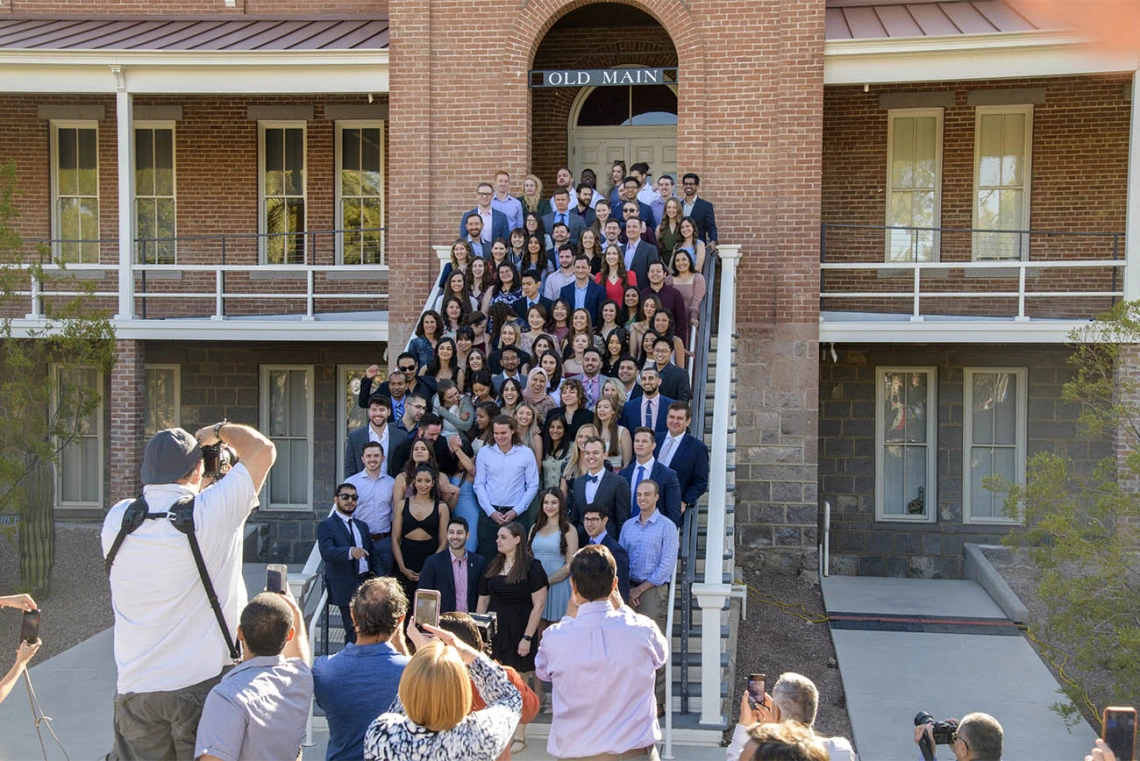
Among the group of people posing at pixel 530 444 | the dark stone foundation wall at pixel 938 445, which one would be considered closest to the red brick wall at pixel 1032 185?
the dark stone foundation wall at pixel 938 445

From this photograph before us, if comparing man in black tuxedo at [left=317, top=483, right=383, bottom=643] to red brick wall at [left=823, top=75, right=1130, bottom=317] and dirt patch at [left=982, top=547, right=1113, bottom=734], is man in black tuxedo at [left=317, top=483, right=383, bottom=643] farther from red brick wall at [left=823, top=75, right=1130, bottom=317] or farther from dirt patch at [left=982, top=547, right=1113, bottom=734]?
red brick wall at [left=823, top=75, right=1130, bottom=317]

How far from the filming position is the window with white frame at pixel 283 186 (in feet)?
56.4

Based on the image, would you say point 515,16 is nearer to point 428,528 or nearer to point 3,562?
point 428,528

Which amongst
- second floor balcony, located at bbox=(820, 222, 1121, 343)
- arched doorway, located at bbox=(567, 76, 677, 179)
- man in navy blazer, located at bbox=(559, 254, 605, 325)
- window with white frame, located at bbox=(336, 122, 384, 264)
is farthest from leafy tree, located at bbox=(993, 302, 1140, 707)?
window with white frame, located at bbox=(336, 122, 384, 264)

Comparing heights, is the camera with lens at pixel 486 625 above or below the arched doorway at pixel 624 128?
below

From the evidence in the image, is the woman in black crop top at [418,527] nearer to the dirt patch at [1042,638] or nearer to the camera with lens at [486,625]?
the camera with lens at [486,625]

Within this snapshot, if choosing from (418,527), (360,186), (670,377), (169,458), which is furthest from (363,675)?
(360,186)

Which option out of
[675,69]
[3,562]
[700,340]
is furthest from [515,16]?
[3,562]

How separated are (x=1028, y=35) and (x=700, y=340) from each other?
5.40m

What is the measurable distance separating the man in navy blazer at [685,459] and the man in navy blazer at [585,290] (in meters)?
1.90

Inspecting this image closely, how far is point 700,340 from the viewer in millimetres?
11430

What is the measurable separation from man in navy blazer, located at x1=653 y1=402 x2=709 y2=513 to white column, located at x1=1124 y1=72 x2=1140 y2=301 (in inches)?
260

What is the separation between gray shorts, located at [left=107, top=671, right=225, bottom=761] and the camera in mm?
4391

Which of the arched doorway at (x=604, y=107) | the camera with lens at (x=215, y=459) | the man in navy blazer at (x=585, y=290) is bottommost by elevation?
the camera with lens at (x=215, y=459)
